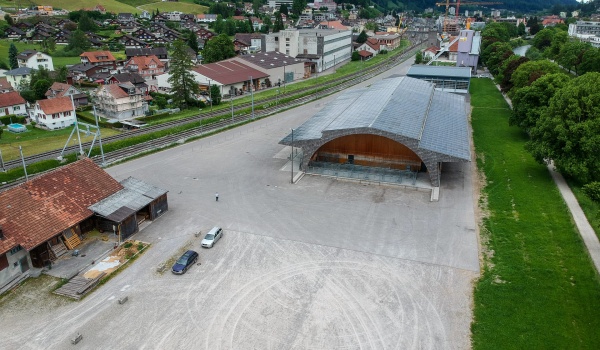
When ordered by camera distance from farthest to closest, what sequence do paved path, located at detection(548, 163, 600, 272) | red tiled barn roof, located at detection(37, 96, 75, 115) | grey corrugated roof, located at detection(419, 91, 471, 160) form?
red tiled barn roof, located at detection(37, 96, 75, 115), grey corrugated roof, located at detection(419, 91, 471, 160), paved path, located at detection(548, 163, 600, 272)

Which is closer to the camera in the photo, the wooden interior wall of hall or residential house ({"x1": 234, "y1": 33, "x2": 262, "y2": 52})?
the wooden interior wall of hall

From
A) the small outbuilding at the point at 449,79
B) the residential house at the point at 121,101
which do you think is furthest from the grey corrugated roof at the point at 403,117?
the residential house at the point at 121,101

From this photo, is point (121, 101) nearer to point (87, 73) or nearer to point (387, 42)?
point (87, 73)

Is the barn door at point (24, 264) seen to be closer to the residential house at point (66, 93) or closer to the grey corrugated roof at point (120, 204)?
the grey corrugated roof at point (120, 204)

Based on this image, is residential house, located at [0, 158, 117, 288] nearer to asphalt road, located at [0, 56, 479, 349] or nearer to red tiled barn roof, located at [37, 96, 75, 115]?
asphalt road, located at [0, 56, 479, 349]

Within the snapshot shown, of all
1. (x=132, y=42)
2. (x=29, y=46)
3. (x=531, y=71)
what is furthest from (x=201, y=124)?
(x=29, y=46)

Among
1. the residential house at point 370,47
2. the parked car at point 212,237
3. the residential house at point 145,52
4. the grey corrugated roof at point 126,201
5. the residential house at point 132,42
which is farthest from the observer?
the residential house at point 132,42

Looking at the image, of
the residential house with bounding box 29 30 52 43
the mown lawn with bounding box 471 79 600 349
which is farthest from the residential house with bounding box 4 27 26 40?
the mown lawn with bounding box 471 79 600 349
